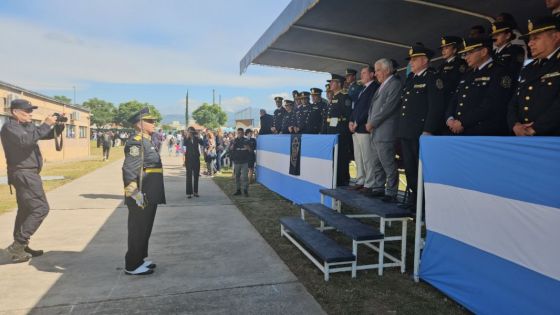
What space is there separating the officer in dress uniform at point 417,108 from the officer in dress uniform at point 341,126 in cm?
205

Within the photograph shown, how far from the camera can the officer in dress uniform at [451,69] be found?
4555mm

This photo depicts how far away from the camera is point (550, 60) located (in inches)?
123

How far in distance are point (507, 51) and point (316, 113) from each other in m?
5.04

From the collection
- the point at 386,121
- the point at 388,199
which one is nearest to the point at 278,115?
the point at 386,121

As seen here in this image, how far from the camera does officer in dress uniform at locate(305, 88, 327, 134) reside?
8664 mm

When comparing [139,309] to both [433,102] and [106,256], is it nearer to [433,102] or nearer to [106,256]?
[106,256]

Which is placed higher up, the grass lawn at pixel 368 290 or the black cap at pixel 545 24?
the black cap at pixel 545 24

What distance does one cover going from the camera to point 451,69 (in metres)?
4.62

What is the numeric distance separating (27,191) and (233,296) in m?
3.44

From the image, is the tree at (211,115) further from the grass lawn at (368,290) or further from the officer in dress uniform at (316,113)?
the grass lawn at (368,290)

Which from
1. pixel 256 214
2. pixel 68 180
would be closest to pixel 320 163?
pixel 256 214

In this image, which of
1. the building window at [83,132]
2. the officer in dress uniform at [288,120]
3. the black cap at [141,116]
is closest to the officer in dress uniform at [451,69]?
the black cap at [141,116]

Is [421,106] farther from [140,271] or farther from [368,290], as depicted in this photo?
[140,271]

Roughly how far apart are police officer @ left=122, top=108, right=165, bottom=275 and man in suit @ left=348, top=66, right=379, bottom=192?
3094 mm
